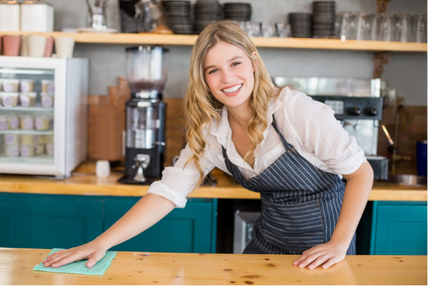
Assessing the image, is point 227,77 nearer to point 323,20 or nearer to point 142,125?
point 142,125

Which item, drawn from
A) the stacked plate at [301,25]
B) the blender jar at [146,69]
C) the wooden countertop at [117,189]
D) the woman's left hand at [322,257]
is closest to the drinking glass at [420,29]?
the stacked plate at [301,25]

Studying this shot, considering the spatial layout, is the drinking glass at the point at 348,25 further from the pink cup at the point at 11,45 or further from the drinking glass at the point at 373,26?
the pink cup at the point at 11,45

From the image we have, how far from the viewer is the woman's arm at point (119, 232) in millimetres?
1276

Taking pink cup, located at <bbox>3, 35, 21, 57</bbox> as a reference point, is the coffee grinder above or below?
below

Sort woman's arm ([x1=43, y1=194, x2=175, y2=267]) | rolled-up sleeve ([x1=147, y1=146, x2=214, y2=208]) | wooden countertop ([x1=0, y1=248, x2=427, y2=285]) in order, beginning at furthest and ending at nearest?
1. rolled-up sleeve ([x1=147, y1=146, x2=214, y2=208])
2. woman's arm ([x1=43, y1=194, x2=175, y2=267])
3. wooden countertop ([x1=0, y1=248, x2=427, y2=285])

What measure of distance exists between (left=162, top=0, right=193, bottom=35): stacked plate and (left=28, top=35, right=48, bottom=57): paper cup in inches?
29.3

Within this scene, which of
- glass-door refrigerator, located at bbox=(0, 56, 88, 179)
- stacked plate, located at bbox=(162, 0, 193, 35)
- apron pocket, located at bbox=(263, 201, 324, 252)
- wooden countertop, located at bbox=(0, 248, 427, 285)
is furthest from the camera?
stacked plate, located at bbox=(162, 0, 193, 35)

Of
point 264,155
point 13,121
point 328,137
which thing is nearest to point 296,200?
point 264,155

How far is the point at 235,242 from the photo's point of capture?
8.11ft

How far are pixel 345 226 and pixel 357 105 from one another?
1.28 m

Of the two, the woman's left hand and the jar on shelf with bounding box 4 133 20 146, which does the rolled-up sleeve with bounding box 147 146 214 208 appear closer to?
the woman's left hand

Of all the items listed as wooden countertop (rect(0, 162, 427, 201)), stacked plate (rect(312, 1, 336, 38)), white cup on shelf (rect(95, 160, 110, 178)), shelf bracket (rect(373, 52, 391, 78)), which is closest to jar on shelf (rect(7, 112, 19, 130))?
wooden countertop (rect(0, 162, 427, 201))

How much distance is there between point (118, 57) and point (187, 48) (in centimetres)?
48

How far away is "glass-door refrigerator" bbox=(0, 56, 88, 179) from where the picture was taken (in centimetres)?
252
